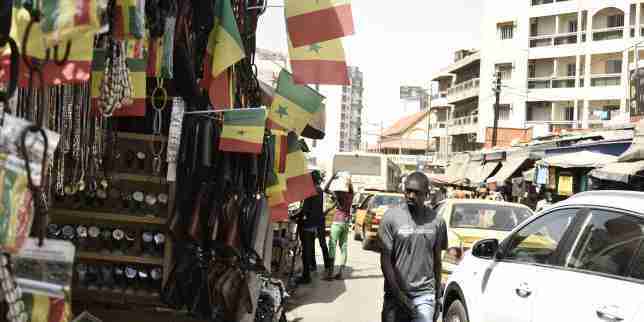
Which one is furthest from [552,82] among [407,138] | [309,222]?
[407,138]

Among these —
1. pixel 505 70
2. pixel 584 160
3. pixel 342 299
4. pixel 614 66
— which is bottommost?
pixel 342 299

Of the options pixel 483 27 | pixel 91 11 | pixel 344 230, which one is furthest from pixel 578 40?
pixel 91 11

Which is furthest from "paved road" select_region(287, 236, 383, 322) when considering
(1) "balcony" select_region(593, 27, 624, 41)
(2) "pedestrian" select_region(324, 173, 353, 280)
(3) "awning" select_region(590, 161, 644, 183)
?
(1) "balcony" select_region(593, 27, 624, 41)

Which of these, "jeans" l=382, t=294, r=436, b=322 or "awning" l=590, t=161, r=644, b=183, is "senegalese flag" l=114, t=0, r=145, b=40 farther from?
"awning" l=590, t=161, r=644, b=183

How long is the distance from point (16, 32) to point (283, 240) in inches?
307

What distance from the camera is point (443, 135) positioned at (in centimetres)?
7262

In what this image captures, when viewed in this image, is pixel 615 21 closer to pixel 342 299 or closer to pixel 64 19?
pixel 342 299

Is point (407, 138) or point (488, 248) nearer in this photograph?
point (488, 248)

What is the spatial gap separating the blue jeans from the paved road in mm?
3700

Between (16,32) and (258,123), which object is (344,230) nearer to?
(258,123)

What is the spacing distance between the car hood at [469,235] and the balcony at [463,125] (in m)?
49.1

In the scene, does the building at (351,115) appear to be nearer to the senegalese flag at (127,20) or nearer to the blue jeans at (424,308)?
the blue jeans at (424,308)

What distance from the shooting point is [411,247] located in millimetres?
5289

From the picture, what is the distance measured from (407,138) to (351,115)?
4527 cm
